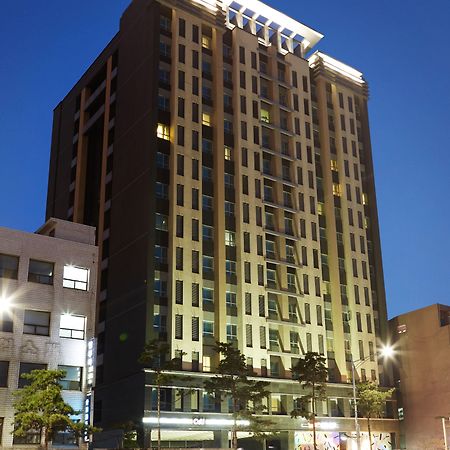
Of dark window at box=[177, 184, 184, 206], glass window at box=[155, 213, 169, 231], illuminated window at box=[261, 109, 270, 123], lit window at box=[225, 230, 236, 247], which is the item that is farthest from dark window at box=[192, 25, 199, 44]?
lit window at box=[225, 230, 236, 247]

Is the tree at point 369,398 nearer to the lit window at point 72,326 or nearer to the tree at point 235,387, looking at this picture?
the tree at point 235,387

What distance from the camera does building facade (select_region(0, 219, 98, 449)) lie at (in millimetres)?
Answer: 46438

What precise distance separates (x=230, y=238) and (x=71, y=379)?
39549mm

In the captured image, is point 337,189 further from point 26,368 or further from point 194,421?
point 26,368

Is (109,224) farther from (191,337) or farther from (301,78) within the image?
(301,78)

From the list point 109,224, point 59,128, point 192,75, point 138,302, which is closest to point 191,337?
point 138,302

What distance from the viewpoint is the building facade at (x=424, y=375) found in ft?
299

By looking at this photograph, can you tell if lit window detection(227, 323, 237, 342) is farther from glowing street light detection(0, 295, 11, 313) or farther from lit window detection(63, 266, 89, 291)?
glowing street light detection(0, 295, 11, 313)

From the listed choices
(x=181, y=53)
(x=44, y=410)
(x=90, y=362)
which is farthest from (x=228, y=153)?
(x=44, y=410)

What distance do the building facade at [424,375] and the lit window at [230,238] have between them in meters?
30.3

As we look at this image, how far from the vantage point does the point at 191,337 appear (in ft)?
251

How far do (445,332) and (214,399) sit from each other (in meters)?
36.3

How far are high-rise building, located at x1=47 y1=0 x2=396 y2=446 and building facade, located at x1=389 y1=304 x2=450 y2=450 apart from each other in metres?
3.91

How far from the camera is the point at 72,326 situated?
49.3 m
